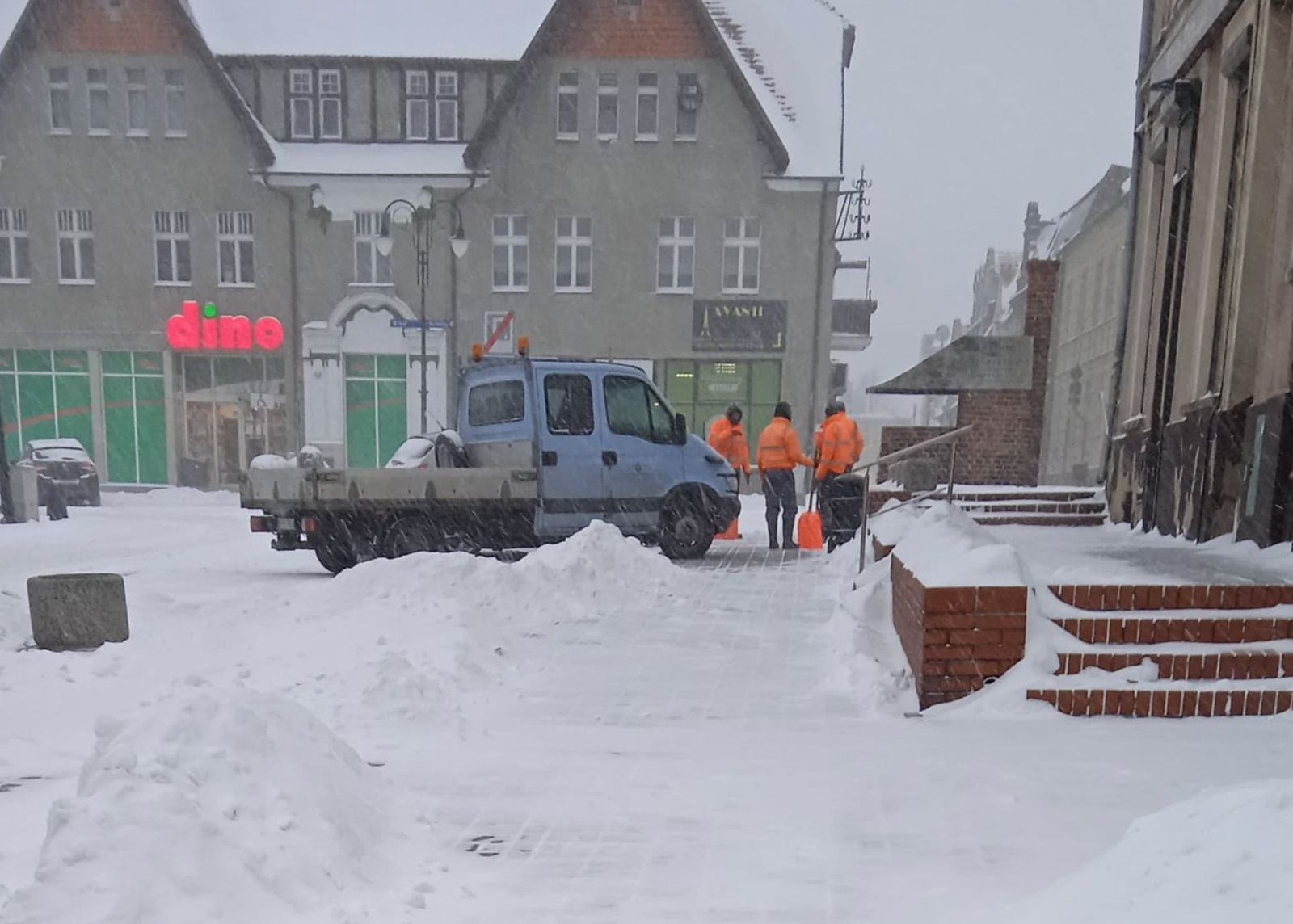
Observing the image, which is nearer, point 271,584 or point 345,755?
point 345,755

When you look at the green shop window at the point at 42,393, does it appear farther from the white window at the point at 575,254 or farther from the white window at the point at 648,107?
the white window at the point at 648,107

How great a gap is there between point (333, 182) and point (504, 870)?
22.2 meters

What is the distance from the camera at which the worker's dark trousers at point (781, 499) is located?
37.2 ft

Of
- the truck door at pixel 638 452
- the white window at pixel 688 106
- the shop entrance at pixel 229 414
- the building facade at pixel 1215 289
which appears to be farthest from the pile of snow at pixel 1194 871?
the shop entrance at pixel 229 414

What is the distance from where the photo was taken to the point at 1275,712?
4.26 m

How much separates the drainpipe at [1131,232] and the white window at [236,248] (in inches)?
781

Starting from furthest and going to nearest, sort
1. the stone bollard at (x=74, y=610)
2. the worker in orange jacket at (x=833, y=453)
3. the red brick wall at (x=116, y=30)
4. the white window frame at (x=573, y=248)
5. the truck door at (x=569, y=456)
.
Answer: the red brick wall at (x=116, y=30), the white window frame at (x=573, y=248), the worker in orange jacket at (x=833, y=453), the truck door at (x=569, y=456), the stone bollard at (x=74, y=610)

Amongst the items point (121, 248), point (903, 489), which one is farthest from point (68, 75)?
point (903, 489)

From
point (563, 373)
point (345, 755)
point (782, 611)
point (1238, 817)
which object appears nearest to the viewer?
point (1238, 817)

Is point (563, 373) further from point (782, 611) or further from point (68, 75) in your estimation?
point (68, 75)

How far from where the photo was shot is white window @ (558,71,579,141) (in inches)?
869

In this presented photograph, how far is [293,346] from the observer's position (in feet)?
74.7

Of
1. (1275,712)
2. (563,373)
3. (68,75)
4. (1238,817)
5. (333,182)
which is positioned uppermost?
(68,75)

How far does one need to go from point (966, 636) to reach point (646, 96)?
20238 mm
